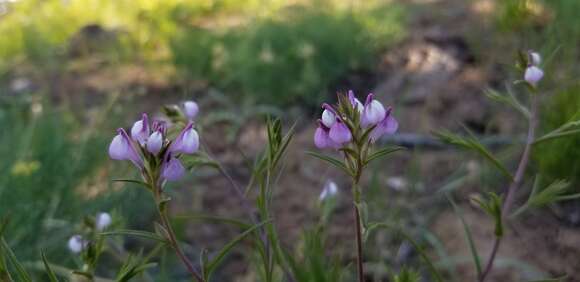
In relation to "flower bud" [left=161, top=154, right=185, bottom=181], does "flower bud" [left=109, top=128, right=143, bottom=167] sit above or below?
above

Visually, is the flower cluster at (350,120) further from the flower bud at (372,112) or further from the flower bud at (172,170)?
the flower bud at (172,170)

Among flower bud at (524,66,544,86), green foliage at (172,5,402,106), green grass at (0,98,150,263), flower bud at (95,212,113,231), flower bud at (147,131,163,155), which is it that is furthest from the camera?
green foliage at (172,5,402,106)

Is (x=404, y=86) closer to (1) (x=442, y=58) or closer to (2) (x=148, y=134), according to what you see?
(1) (x=442, y=58)

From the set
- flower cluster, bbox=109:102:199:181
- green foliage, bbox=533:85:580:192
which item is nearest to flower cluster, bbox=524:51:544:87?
flower cluster, bbox=109:102:199:181

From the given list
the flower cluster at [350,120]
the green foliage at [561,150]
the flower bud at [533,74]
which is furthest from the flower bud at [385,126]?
the green foliage at [561,150]

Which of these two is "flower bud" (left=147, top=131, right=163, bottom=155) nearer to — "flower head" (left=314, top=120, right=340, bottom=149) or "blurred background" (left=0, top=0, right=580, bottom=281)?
"flower head" (left=314, top=120, right=340, bottom=149)

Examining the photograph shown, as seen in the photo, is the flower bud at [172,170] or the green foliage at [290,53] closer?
the flower bud at [172,170]

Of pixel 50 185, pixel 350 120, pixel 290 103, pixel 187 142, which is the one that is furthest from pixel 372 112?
pixel 290 103
